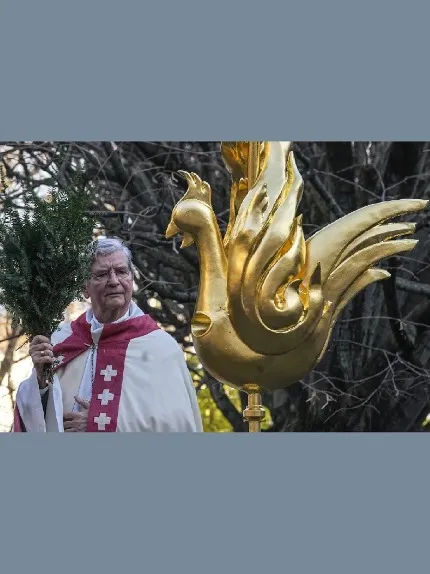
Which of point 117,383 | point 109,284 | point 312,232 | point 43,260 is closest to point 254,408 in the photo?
point 117,383

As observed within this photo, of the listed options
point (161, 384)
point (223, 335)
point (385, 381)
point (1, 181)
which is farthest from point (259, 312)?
point (385, 381)

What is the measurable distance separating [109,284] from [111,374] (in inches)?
14.5

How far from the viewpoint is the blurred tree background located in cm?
811

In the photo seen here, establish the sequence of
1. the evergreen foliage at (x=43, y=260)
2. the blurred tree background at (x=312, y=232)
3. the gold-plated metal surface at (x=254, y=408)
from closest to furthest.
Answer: the evergreen foliage at (x=43, y=260) < the gold-plated metal surface at (x=254, y=408) < the blurred tree background at (x=312, y=232)

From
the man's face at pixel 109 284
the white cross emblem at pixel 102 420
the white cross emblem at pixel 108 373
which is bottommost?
the white cross emblem at pixel 102 420

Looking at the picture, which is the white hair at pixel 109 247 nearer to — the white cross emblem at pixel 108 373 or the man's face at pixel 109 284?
the man's face at pixel 109 284

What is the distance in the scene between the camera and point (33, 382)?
6.66 m

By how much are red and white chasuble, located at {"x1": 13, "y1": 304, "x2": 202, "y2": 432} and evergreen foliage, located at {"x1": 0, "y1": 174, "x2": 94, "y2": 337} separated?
371 millimetres

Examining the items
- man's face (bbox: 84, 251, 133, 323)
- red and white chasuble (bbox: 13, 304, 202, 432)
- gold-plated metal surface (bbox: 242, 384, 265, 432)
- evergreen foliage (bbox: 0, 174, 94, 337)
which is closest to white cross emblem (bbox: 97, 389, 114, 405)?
red and white chasuble (bbox: 13, 304, 202, 432)

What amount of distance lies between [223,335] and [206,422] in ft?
6.35

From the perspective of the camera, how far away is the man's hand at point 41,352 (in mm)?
6422

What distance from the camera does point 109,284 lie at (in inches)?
270

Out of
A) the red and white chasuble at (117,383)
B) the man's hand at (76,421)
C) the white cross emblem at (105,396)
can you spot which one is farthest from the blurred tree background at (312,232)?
the man's hand at (76,421)

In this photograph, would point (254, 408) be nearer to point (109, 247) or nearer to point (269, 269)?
point (269, 269)
